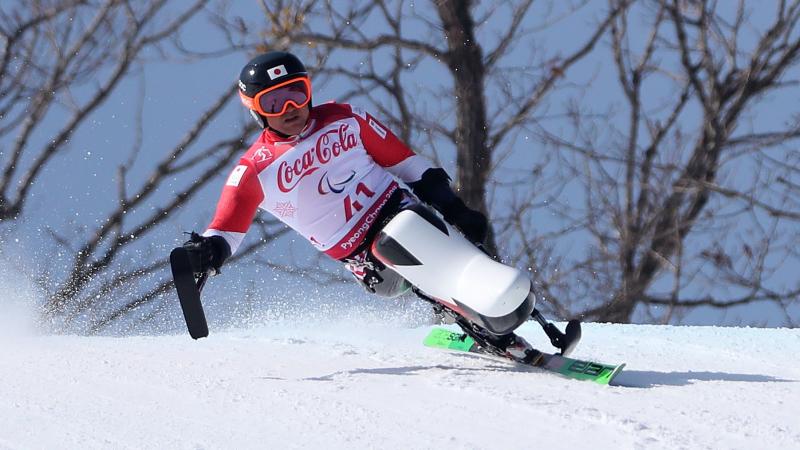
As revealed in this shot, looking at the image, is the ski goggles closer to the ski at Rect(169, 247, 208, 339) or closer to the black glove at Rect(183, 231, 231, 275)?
the black glove at Rect(183, 231, 231, 275)

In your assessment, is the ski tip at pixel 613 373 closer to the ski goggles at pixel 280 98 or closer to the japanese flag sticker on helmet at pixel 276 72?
the ski goggles at pixel 280 98

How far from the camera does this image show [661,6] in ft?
44.6

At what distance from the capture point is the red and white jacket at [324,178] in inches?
187

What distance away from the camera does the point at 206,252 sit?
455 centimetres

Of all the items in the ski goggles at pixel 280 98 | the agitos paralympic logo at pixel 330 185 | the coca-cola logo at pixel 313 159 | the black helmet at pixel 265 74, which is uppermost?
the black helmet at pixel 265 74

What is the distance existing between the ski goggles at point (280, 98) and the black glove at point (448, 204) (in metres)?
0.71

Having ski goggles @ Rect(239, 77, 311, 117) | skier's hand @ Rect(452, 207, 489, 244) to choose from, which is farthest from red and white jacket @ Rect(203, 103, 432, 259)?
skier's hand @ Rect(452, 207, 489, 244)

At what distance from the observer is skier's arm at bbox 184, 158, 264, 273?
4605 mm

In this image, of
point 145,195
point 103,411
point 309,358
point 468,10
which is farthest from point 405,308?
point 145,195

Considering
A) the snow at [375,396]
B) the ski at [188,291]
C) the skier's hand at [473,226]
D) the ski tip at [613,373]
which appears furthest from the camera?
the skier's hand at [473,226]

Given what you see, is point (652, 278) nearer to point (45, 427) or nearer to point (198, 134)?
point (198, 134)

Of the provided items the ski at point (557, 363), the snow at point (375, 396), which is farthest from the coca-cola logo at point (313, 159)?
the ski at point (557, 363)

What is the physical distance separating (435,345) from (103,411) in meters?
2.22

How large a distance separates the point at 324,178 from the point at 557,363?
4.46 feet
